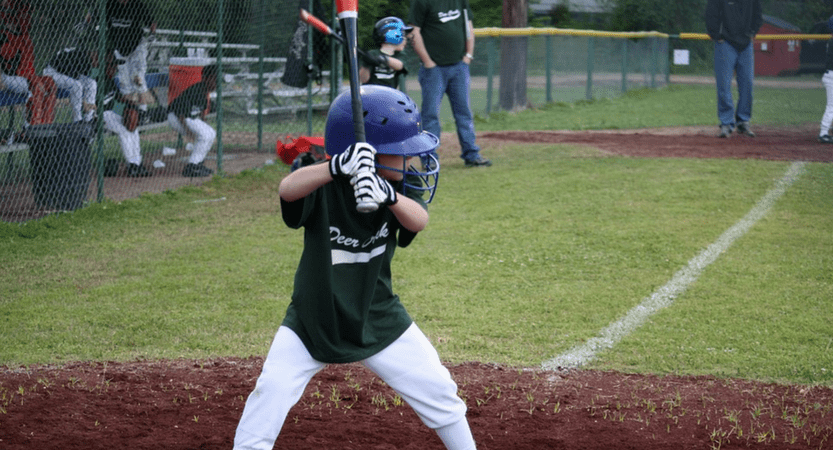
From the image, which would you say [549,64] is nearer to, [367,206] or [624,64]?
[624,64]

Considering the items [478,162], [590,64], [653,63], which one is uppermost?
Answer: [590,64]

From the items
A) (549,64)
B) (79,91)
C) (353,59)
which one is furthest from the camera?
(549,64)

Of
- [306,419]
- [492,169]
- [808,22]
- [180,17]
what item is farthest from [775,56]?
[306,419]

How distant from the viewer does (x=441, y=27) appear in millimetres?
10430

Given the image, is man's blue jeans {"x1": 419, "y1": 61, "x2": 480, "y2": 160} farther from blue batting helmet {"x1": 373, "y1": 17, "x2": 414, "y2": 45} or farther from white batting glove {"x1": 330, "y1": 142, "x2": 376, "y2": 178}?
white batting glove {"x1": 330, "y1": 142, "x2": 376, "y2": 178}

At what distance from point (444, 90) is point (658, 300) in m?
5.40

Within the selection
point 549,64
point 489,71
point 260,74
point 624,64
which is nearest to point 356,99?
point 260,74

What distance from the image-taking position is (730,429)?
3920 millimetres

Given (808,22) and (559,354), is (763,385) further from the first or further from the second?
(808,22)

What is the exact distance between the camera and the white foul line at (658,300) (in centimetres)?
495

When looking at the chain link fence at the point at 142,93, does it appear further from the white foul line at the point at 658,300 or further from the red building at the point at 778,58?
the red building at the point at 778,58

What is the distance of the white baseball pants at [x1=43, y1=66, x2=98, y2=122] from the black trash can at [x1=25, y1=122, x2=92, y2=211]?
175mm

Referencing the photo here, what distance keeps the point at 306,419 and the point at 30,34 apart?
5617 millimetres

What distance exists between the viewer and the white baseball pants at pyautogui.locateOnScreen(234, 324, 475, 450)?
2.89 meters
